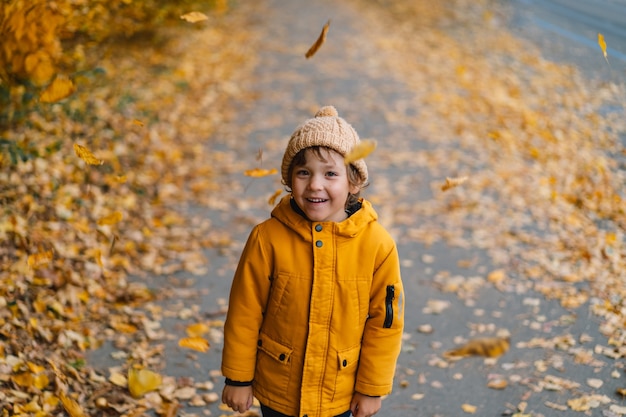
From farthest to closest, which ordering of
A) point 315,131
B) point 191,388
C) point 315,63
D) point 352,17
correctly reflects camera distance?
point 352,17 < point 315,63 < point 191,388 < point 315,131

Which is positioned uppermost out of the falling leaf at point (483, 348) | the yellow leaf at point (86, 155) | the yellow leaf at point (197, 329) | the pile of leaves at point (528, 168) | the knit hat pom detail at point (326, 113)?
the knit hat pom detail at point (326, 113)

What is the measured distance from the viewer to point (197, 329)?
168 inches

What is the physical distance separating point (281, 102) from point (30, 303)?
6.53 m

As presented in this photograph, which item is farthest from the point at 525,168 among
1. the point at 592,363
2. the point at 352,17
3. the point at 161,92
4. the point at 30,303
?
the point at 352,17

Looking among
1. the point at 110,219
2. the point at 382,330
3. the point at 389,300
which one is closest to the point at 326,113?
the point at 389,300

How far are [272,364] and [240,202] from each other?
4177mm

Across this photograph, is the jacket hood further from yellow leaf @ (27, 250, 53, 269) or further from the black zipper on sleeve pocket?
yellow leaf @ (27, 250, 53, 269)

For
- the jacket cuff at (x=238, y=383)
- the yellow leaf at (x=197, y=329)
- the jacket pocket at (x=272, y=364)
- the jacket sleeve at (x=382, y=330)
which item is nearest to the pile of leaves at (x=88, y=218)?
the yellow leaf at (x=197, y=329)

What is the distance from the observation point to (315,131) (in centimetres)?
220

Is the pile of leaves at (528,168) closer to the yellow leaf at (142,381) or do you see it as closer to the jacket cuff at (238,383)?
the jacket cuff at (238,383)

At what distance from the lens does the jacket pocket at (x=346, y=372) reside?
231 cm

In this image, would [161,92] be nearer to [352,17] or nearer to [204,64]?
[204,64]

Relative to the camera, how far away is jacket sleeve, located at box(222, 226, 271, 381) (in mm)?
2275

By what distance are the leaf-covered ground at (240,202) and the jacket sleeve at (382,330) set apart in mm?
1455
